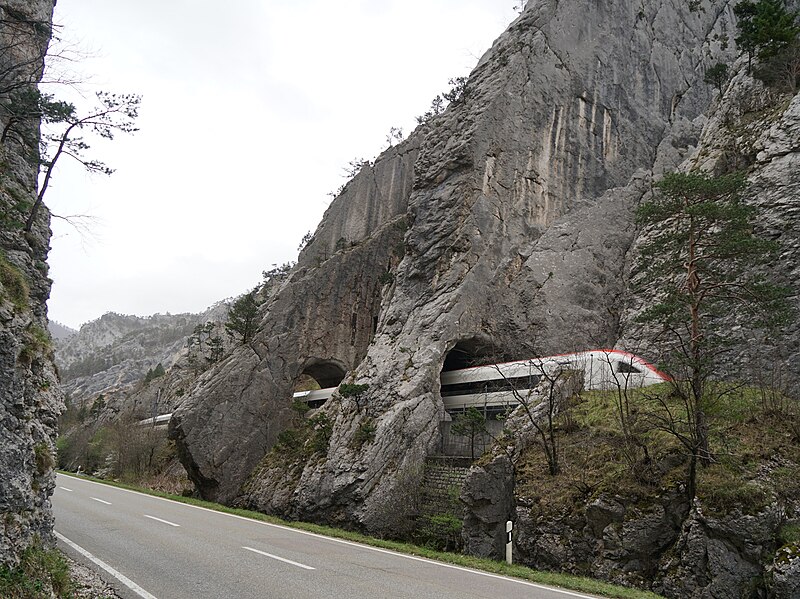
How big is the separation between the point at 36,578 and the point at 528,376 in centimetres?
1862

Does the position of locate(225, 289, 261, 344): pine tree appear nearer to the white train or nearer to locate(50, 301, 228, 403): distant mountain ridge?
the white train

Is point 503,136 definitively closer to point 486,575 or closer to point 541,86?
point 541,86

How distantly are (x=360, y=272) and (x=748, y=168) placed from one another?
892 inches

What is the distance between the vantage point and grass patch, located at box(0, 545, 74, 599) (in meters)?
6.16

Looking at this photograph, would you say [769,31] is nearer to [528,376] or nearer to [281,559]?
[528,376]

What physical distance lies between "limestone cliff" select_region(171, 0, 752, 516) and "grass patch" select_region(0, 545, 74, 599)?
1386 cm

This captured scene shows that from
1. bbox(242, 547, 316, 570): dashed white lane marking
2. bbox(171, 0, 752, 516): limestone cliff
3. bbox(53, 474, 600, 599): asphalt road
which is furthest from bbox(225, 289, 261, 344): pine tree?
bbox(242, 547, 316, 570): dashed white lane marking

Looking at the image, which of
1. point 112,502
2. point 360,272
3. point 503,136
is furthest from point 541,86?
point 112,502

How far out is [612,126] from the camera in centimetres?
3353

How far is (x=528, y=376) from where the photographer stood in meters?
22.6

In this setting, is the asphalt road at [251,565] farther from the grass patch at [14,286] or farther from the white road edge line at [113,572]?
the grass patch at [14,286]

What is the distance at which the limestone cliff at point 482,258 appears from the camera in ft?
79.3

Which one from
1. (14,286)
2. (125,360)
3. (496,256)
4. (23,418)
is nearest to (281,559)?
(23,418)

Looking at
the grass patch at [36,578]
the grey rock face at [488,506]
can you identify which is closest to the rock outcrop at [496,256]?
the grey rock face at [488,506]
